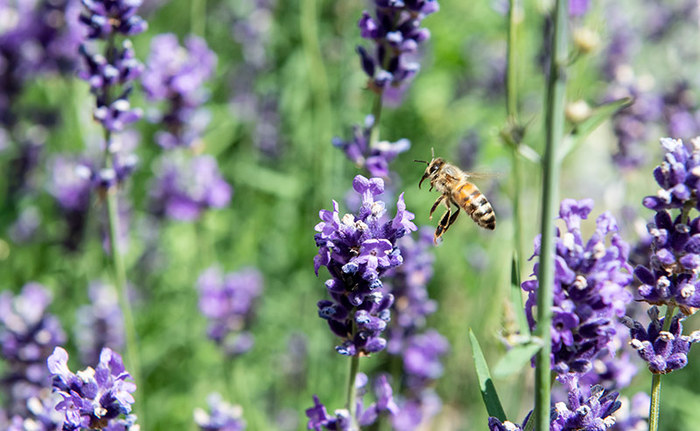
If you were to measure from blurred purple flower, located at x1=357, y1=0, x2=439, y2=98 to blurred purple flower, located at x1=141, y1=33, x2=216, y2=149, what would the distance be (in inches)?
63.7

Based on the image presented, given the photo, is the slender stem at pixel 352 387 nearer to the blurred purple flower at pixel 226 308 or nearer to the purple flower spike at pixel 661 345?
the purple flower spike at pixel 661 345

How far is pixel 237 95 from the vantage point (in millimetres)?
5812

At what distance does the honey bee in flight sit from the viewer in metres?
2.85

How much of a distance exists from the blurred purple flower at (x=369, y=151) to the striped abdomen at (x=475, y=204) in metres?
0.45

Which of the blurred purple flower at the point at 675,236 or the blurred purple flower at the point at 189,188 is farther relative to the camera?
the blurred purple flower at the point at 189,188

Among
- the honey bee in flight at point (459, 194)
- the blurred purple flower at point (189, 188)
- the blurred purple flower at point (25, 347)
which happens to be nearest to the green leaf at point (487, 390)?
the honey bee in flight at point (459, 194)

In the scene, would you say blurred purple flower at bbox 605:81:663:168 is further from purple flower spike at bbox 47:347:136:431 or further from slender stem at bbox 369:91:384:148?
purple flower spike at bbox 47:347:136:431

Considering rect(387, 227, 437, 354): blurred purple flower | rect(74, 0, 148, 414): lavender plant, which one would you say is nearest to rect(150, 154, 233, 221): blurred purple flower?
rect(74, 0, 148, 414): lavender plant

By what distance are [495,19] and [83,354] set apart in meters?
4.46

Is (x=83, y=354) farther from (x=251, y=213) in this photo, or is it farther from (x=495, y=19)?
(x=495, y=19)

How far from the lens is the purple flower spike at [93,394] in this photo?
1750mm

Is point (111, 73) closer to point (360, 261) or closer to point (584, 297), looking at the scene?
point (360, 261)

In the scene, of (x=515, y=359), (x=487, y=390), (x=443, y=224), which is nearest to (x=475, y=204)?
(x=443, y=224)

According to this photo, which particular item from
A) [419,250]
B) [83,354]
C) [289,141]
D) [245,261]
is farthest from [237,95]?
[419,250]
